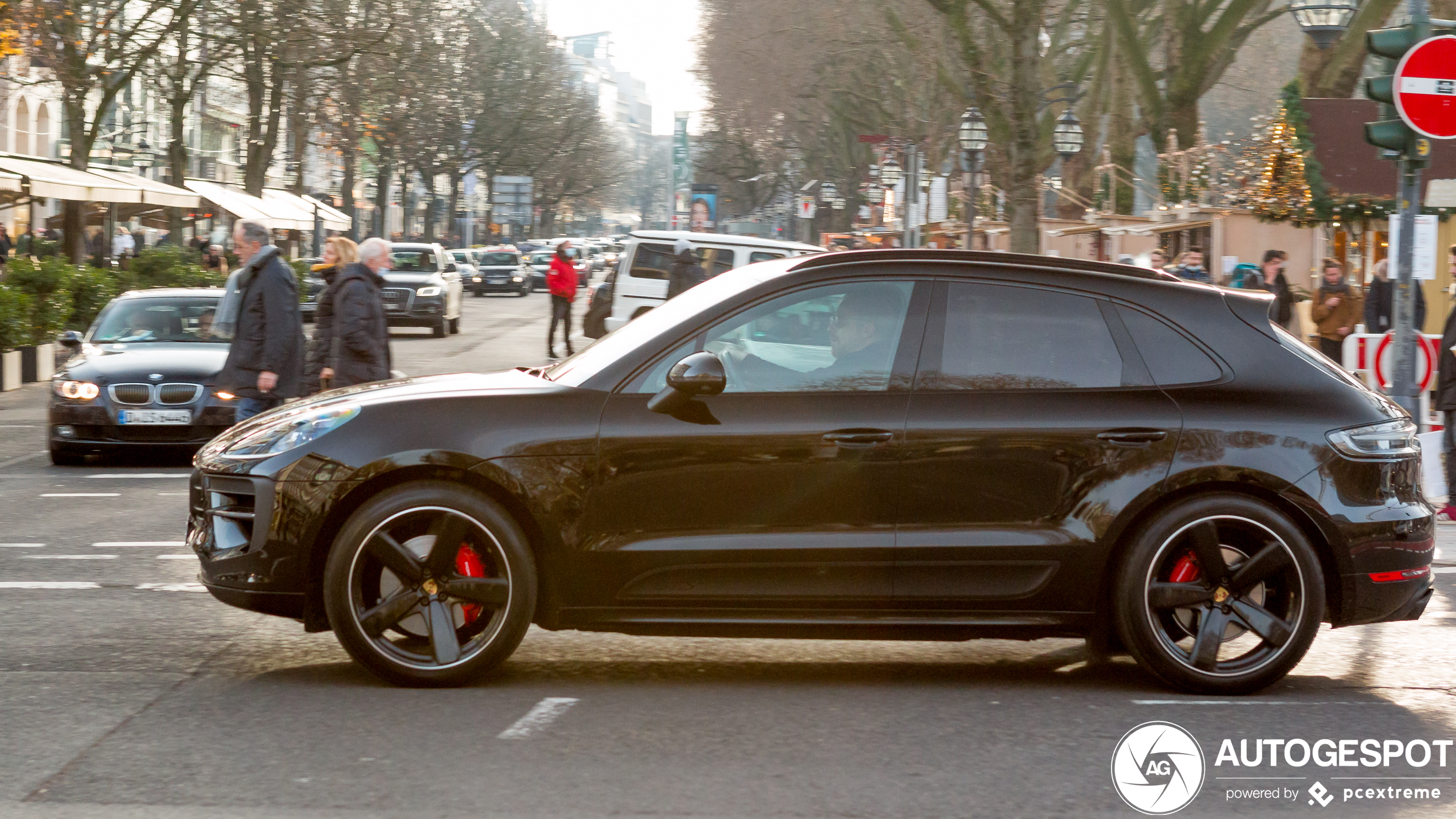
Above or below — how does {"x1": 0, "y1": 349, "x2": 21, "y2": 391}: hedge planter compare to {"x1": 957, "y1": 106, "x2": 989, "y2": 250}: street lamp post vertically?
below

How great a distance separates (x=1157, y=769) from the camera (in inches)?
194

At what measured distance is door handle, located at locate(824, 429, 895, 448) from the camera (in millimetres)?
5641

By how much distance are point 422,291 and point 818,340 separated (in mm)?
25371

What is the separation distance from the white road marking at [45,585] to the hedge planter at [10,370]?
1249 cm

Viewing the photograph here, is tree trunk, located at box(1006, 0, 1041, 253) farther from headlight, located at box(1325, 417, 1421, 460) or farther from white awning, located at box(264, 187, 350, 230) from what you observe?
white awning, located at box(264, 187, 350, 230)

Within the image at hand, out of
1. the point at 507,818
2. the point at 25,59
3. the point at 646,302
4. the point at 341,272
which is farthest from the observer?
the point at 25,59

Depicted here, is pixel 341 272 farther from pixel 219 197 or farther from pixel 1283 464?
pixel 219 197

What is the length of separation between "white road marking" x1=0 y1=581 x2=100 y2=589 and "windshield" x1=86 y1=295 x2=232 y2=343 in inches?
222

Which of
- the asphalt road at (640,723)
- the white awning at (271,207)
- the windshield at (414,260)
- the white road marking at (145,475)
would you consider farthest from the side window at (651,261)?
the white awning at (271,207)

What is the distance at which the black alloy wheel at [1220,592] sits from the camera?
5.73 meters

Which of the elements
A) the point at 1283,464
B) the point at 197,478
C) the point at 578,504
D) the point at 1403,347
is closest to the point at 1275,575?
the point at 1283,464

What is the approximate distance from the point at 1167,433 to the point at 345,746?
9.60ft

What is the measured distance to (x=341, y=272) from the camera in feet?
34.4

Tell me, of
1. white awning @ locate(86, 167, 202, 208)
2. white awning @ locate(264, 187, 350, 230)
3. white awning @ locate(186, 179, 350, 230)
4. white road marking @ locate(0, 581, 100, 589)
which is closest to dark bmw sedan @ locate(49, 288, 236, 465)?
white road marking @ locate(0, 581, 100, 589)
